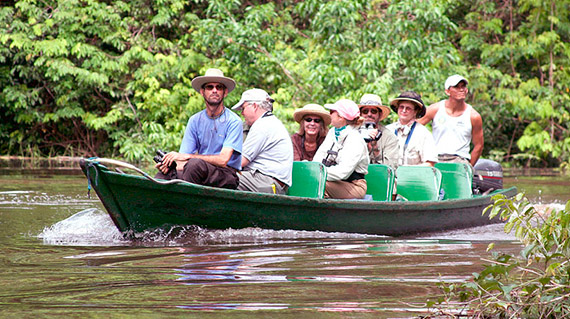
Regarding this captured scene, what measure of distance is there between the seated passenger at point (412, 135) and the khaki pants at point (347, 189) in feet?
2.90

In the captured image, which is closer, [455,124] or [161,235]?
[161,235]

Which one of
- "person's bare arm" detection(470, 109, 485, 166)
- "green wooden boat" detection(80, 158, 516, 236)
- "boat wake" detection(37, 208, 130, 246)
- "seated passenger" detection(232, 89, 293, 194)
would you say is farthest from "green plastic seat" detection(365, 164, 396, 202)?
"boat wake" detection(37, 208, 130, 246)

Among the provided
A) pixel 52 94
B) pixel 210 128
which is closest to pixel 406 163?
pixel 210 128

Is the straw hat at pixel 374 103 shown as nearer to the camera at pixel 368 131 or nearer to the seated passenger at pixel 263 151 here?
the camera at pixel 368 131

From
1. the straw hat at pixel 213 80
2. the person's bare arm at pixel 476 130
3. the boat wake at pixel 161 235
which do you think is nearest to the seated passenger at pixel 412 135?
the person's bare arm at pixel 476 130

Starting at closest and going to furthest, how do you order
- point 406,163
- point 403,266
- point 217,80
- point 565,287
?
point 565,287 < point 403,266 < point 217,80 < point 406,163

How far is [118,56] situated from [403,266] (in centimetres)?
1172

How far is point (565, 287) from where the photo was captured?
9.20 feet

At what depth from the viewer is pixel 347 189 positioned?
6.07 m

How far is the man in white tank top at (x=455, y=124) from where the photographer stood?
717 centimetres

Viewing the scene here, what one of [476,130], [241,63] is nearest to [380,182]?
[476,130]

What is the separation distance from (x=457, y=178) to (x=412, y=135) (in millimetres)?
599

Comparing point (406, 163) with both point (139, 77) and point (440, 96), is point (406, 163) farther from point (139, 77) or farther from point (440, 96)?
point (139, 77)

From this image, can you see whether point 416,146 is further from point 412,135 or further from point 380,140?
point 380,140
